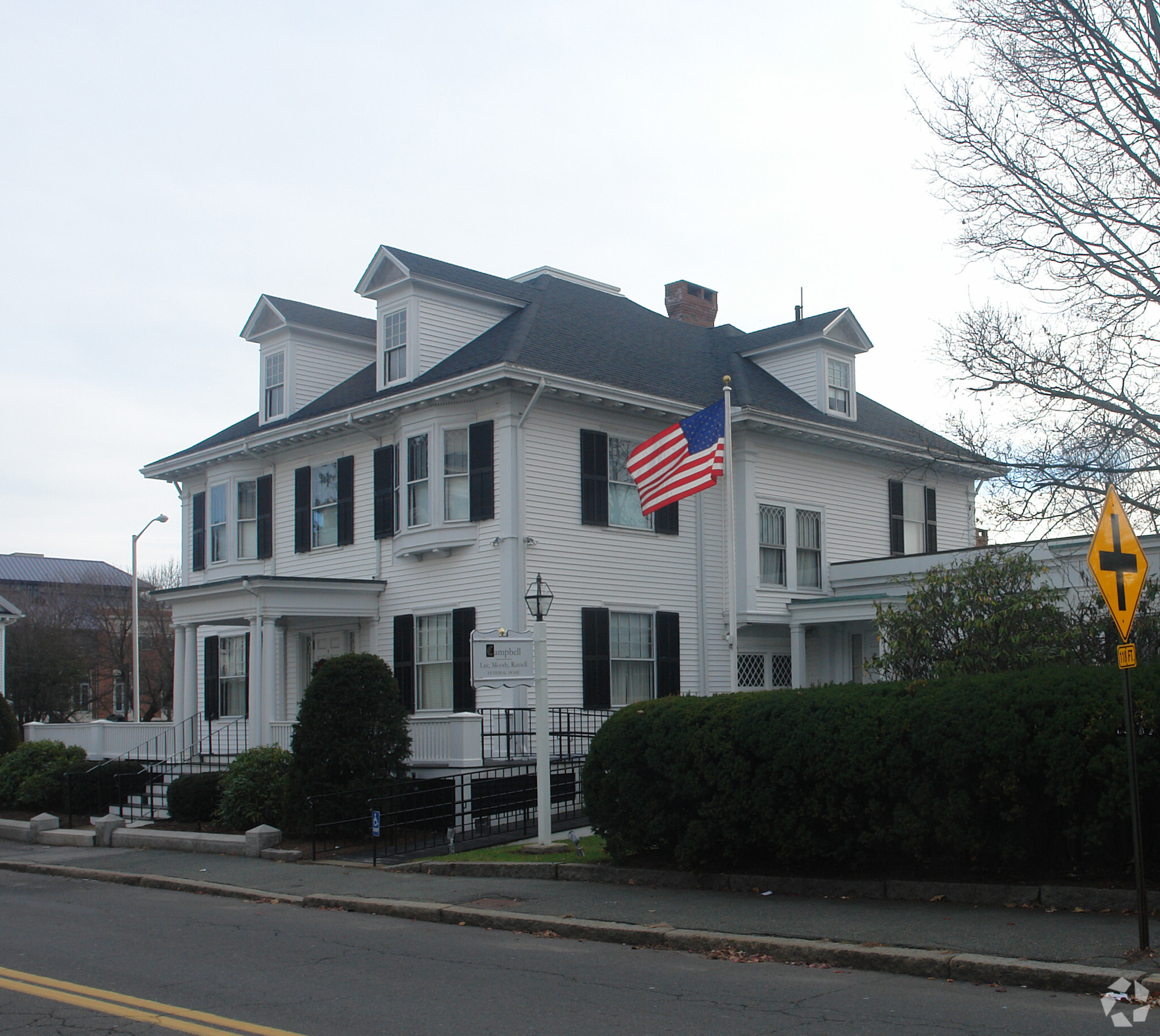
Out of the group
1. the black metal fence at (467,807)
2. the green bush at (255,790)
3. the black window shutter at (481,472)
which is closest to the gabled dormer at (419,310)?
the black window shutter at (481,472)

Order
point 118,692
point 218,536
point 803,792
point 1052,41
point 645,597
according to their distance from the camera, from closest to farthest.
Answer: point 803,792 < point 1052,41 < point 645,597 < point 218,536 < point 118,692

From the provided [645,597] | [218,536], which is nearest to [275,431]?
[218,536]

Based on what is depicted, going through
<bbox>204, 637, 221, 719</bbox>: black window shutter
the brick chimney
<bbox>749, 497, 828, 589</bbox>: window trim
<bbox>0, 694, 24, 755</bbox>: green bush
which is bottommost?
<bbox>0, 694, 24, 755</bbox>: green bush

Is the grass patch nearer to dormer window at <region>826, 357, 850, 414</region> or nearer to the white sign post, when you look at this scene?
the white sign post

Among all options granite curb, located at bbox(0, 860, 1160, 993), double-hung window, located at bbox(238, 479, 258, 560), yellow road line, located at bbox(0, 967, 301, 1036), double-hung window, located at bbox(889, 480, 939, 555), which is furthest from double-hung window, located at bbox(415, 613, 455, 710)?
yellow road line, located at bbox(0, 967, 301, 1036)

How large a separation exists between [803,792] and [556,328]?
47.7 ft

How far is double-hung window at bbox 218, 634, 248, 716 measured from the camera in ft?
87.0

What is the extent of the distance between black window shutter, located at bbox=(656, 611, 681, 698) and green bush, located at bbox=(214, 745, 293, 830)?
7.27 m

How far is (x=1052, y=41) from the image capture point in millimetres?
15164

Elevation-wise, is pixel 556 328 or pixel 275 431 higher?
pixel 556 328

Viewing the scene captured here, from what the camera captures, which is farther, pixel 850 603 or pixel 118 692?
pixel 118 692

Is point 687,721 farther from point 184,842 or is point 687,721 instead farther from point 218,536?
point 218,536

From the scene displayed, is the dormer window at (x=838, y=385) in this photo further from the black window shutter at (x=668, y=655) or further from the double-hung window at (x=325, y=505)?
the double-hung window at (x=325, y=505)

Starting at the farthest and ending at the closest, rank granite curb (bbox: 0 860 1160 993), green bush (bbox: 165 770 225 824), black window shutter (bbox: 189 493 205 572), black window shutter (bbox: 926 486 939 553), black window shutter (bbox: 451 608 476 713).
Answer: black window shutter (bbox: 189 493 205 572) → black window shutter (bbox: 926 486 939 553) → black window shutter (bbox: 451 608 476 713) → green bush (bbox: 165 770 225 824) → granite curb (bbox: 0 860 1160 993)
